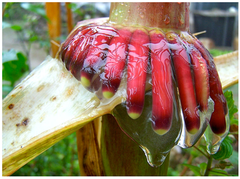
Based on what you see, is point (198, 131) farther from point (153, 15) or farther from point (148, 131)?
point (153, 15)

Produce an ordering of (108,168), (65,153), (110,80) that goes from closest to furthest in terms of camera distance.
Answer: (110,80), (108,168), (65,153)

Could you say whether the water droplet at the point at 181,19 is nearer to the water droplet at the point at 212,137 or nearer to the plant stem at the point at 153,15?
the plant stem at the point at 153,15

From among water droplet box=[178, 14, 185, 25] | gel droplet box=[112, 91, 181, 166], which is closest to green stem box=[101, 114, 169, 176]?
gel droplet box=[112, 91, 181, 166]

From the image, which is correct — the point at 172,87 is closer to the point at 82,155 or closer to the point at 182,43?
the point at 182,43

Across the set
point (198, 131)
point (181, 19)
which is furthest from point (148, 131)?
point (181, 19)

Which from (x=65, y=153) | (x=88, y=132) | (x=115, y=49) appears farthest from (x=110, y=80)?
(x=65, y=153)

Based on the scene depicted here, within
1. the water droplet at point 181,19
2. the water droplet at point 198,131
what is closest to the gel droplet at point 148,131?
the water droplet at point 198,131

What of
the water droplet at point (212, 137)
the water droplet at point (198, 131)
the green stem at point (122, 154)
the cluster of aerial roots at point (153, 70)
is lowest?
the green stem at point (122, 154)

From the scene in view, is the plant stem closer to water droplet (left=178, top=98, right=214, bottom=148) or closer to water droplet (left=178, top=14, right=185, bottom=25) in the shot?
water droplet (left=178, top=14, right=185, bottom=25)
